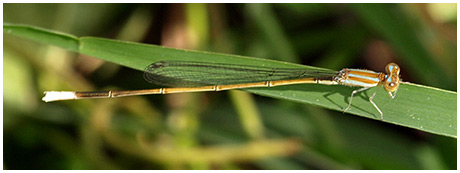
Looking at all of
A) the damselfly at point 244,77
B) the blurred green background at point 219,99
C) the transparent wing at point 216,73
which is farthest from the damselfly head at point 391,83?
the blurred green background at point 219,99

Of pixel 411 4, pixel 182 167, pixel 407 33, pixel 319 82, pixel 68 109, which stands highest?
pixel 411 4

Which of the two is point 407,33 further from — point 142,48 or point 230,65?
point 142,48

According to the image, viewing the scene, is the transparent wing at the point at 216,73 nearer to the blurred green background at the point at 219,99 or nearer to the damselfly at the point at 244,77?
the damselfly at the point at 244,77

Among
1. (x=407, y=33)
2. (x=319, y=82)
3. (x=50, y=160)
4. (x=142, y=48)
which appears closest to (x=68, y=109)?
(x=50, y=160)

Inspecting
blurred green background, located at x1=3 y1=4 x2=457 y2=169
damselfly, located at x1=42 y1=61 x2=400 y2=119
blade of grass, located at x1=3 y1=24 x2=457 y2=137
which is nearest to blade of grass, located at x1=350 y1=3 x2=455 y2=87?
blurred green background, located at x1=3 y1=4 x2=457 y2=169

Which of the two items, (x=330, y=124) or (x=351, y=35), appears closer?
(x=330, y=124)

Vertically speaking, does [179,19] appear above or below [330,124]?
above

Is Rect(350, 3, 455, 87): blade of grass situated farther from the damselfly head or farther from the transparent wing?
the transparent wing

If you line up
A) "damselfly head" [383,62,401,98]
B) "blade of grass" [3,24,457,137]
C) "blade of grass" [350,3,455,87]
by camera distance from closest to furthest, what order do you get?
1. "blade of grass" [3,24,457,137]
2. "damselfly head" [383,62,401,98]
3. "blade of grass" [350,3,455,87]
